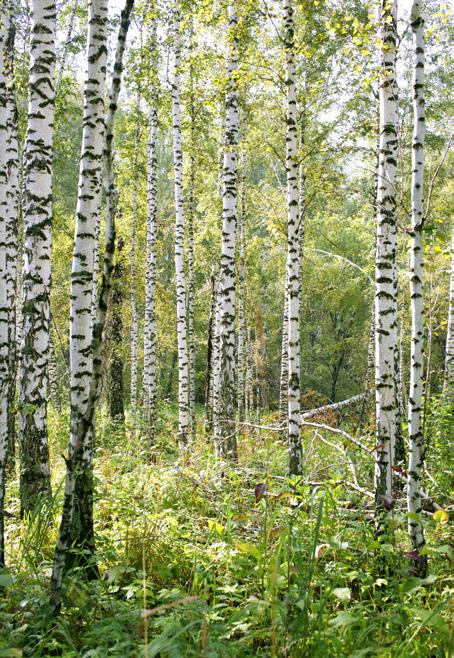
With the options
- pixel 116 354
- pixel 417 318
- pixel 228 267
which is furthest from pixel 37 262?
pixel 116 354

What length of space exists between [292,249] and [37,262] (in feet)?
10.8

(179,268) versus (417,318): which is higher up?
(179,268)

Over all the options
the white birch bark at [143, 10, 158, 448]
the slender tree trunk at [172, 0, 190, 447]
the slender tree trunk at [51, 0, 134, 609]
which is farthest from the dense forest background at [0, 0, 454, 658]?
the white birch bark at [143, 10, 158, 448]

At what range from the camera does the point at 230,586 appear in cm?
362

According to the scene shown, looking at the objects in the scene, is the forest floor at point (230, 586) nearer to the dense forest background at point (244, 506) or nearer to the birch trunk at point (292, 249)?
the dense forest background at point (244, 506)

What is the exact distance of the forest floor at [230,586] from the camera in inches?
108

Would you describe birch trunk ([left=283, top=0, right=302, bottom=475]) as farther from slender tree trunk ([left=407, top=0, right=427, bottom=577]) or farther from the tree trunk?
the tree trunk

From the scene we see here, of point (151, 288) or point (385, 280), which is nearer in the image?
point (385, 280)

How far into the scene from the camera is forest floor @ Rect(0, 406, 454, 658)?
8.96 feet

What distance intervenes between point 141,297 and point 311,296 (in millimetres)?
13990

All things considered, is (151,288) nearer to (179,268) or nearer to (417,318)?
(179,268)

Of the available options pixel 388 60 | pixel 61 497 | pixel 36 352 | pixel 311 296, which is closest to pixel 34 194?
pixel 36 352

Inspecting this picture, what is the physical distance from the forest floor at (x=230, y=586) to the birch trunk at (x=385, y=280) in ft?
1.60

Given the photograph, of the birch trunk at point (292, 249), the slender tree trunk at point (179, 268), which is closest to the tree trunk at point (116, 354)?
the slender tree trunk at point (179, 268)
